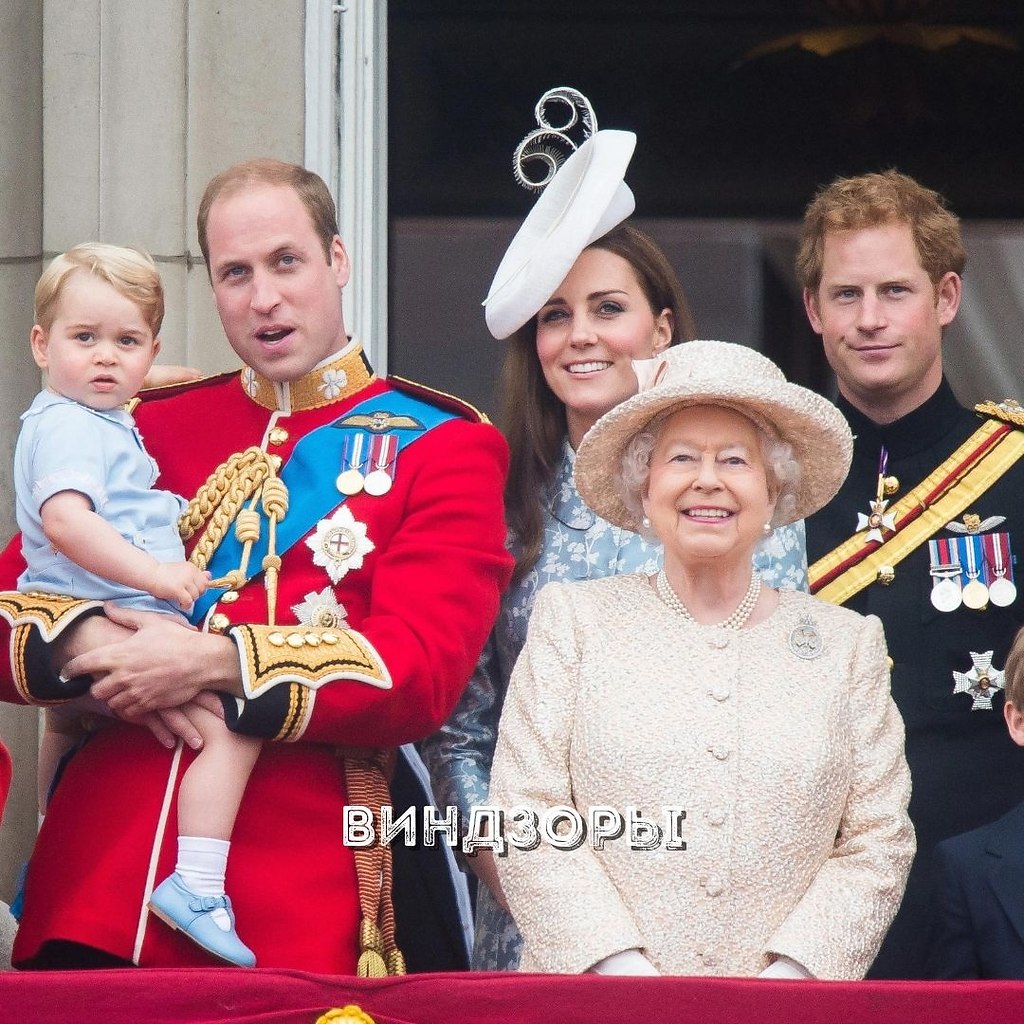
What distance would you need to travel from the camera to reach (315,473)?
10.5 feet

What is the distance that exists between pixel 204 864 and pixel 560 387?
1.07 meters

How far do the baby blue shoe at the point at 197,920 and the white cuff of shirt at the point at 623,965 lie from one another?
1.54 ft

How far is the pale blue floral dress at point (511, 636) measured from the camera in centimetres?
338

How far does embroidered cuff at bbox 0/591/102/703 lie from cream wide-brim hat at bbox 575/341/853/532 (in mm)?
749

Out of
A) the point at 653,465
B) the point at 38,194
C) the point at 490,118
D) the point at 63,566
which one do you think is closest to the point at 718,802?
the point at 653,465

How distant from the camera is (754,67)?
20.2 feet

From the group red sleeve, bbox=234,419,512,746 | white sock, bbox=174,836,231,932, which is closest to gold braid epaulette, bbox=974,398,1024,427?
red sleeve, bbox=234,419,512,746

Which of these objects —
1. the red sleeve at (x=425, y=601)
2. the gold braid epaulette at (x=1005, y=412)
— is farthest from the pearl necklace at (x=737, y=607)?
the gold braid epaulette at (x=1005, y=412)

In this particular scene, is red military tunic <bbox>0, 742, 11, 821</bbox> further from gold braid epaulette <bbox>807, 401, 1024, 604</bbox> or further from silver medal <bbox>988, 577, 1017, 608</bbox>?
silver medal <bbox>988, 577, 1017, 608</bbox>

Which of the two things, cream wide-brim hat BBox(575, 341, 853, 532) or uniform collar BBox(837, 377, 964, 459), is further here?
uniform collar BBox(837, 377, 964, 459)

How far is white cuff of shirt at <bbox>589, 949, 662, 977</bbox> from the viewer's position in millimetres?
2764

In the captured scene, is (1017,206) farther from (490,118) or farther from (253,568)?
(253,568)

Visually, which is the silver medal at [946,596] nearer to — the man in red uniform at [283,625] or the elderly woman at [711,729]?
the elderly woman at [711,729]

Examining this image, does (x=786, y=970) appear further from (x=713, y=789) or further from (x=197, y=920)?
(x=197, y=920)
